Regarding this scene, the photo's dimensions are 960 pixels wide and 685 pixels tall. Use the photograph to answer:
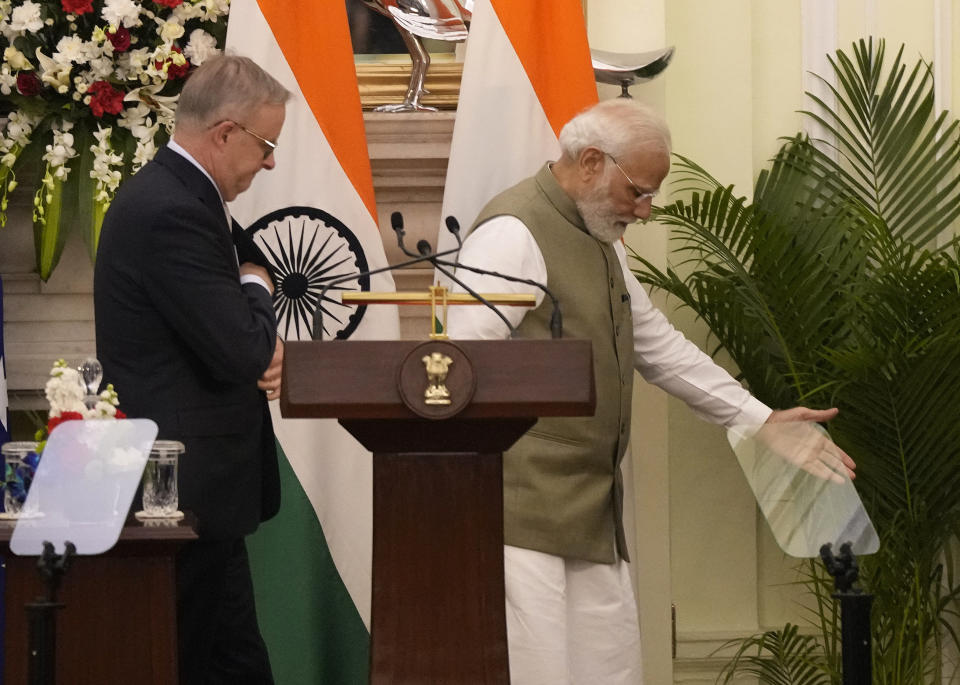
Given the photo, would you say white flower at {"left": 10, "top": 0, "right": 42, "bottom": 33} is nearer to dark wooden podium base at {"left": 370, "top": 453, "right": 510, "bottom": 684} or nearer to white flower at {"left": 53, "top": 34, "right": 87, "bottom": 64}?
white flower at {"left": 53, "top": 34, "right": 87, "bottom": 64}

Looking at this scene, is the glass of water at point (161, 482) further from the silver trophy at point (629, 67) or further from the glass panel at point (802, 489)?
the silver trophy at point (629, 67)

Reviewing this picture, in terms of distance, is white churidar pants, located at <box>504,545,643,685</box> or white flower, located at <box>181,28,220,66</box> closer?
white churidar pants, located at <box>504,545,643,685</box>

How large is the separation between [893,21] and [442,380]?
2.88 metres

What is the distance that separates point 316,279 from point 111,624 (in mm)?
1527

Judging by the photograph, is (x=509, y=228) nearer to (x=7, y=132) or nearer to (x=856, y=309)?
(x=856, y=309)

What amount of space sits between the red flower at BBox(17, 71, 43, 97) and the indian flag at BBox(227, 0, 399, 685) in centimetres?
55

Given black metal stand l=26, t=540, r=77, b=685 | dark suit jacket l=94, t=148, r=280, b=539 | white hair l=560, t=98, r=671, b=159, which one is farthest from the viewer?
white hair l=560, t=98, r=671, b=159

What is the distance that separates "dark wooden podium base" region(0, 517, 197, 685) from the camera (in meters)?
2.50

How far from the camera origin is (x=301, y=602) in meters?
3.89

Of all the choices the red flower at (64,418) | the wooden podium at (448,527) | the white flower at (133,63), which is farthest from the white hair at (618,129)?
the red flower at (64,418)

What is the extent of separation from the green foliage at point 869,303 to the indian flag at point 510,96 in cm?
Result: 43

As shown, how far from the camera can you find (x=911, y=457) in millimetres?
3912

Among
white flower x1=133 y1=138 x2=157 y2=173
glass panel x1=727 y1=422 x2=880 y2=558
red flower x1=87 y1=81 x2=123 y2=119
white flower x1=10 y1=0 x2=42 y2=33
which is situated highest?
white flower x1=10 y1=0 x2=42 y2=33

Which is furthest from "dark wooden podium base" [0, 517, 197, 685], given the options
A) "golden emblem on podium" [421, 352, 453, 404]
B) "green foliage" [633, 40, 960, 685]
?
"green foliage" [633, 40, 960, 685]
